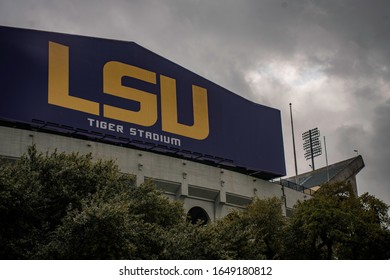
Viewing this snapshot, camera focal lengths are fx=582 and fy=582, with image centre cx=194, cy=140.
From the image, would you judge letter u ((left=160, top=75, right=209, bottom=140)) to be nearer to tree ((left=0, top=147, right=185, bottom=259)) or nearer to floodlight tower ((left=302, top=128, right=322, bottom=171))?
tree ((left=0, top=147, right=185, bottom=259))

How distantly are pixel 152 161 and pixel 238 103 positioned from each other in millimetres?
17009

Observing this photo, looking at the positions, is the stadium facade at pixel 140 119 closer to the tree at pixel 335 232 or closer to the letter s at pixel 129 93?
the letter s at pixel 129 93

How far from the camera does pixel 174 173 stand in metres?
55.8

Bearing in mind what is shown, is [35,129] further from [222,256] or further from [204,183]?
[222,256]

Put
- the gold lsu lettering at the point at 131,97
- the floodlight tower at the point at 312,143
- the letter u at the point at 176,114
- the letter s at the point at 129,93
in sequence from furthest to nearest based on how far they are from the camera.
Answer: the floodlight tower at the point at 312,143 < the letter u at the point at 176,114 < the letter s at the point at 129,93 < the gold lsu lettering at the point at 131,97

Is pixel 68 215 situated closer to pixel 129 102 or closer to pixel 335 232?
pixel 335 232

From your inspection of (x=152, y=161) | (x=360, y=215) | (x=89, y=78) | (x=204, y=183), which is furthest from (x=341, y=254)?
(x=89, y=78)

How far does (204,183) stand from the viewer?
191 ft

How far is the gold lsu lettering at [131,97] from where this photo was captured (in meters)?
51.7

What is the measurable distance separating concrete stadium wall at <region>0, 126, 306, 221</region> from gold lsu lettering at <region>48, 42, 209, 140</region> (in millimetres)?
3824

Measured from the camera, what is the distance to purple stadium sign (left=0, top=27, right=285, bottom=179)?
49.8 metres

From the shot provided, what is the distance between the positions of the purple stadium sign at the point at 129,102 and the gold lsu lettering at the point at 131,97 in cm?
10

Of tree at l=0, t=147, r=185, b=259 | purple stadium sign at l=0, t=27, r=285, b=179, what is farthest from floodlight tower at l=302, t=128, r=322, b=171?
tree at l=0, t=147, r=185, b=259

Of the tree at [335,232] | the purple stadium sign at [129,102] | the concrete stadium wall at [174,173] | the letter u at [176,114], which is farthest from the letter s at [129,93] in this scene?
the tree at [335,232]
